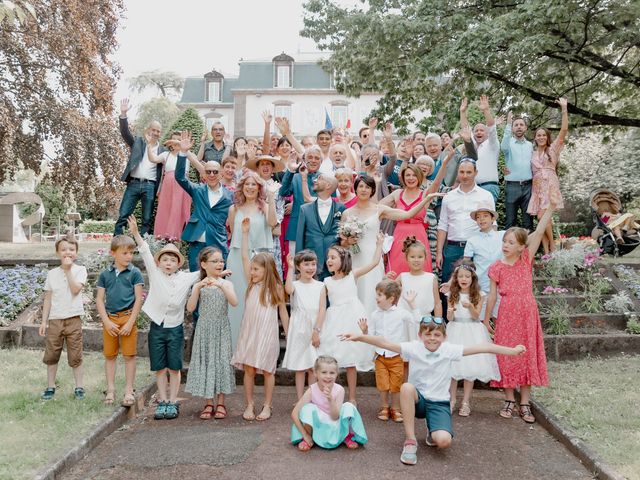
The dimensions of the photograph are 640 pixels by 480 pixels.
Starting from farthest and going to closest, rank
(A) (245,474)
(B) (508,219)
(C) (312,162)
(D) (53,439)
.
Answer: (B) (508,219)
(C) (312,162)
(D) (53,439)
(A) (245,474)

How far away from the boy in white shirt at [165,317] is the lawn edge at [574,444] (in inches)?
132

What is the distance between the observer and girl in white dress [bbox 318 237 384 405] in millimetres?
5488

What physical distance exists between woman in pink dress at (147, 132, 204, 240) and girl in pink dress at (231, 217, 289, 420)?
357cm

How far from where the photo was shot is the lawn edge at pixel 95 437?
3936 mm

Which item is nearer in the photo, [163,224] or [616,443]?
[616,443]

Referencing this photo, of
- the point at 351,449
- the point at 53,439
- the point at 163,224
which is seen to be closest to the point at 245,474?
the point at 351,449

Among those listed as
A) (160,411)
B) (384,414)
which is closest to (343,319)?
(384,414)

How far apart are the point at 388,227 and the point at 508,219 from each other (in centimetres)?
248

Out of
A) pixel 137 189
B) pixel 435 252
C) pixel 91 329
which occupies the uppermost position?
pixel 137 189

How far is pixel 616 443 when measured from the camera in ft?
14.5

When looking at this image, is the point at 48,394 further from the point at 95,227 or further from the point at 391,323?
the point at 95,227

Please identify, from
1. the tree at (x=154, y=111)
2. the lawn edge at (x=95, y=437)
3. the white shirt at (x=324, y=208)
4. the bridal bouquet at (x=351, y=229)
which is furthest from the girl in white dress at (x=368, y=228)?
the tree at (x=154, y=111)

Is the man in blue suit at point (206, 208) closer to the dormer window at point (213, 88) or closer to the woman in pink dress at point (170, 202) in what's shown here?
the woman in pink dress at point (170, 202)

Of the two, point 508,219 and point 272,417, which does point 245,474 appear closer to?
point 272,417
